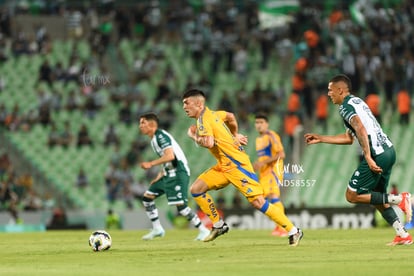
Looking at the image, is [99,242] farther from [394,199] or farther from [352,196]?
[394,199]

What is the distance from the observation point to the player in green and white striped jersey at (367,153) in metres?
17.5

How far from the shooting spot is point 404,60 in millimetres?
39625

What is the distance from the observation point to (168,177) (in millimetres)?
23359

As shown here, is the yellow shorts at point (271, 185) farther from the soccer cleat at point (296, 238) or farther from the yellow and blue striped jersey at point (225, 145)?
the soccer cleat at point (296, 238)

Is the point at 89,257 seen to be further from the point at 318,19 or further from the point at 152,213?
the point at 318,19

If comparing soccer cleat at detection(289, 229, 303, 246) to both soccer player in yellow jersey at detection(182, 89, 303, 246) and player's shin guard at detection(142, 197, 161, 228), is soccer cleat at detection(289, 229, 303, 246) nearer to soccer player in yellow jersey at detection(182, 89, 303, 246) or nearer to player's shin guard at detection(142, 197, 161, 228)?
soccer player in yellow jersey at detection(182, 89, 303, 246)

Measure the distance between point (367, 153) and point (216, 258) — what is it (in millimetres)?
3145

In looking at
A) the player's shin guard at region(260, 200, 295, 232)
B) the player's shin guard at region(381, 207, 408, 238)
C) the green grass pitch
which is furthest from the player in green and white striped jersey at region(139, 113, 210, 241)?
the player's shin guard at region(381, 207, 408, 238)

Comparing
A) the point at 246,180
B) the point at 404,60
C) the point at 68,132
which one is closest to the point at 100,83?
the point at 68,132

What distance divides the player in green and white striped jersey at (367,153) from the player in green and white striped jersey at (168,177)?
199 inches

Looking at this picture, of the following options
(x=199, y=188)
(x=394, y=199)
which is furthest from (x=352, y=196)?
(x=199, y=188)

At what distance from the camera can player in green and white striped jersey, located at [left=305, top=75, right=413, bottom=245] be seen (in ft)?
57.6

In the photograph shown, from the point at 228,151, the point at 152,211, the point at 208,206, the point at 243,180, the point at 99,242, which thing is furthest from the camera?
the point at 152,211

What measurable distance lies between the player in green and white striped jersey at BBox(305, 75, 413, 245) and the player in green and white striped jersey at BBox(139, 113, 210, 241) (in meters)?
5.06
